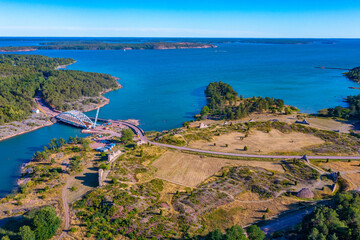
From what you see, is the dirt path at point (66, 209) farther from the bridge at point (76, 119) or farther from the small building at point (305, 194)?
the small building at point (305, 194)

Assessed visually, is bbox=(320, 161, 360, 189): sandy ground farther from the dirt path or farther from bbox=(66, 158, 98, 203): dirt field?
the dirt path

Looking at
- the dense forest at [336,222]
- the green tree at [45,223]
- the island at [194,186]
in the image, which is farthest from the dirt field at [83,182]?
the dense forest at [336,222]

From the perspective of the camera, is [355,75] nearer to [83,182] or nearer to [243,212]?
[243,212]

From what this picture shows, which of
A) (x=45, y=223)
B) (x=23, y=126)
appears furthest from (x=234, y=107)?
(x=45, y=223)

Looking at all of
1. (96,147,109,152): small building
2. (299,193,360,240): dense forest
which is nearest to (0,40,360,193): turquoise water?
(96,147,109,152): small building

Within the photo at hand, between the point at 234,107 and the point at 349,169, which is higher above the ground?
the point at 234,107
